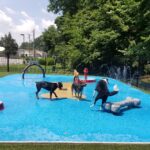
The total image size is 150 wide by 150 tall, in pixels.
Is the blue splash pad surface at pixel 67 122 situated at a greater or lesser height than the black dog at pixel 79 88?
lesser

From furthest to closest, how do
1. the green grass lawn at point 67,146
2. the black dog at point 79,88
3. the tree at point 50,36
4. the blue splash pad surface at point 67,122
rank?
the tree at point 50,36, the black dog at point 79,88, the blue splash pad surface at point 67,122, the green grass lawn at point 67,146

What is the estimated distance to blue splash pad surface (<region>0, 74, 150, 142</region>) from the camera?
11.2 meters

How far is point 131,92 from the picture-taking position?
22734mm

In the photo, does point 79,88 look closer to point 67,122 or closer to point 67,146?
point 67,122

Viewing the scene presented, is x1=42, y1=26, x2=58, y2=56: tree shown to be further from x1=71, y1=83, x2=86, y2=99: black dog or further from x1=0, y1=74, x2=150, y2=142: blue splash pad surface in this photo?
x1=0, y1=74, x2=150, y2=142: blue splash pad surface

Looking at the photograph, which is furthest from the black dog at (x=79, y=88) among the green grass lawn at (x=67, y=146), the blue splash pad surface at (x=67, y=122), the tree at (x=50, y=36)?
the tree at (x=50, y=36)

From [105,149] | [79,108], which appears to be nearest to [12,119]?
[79,108]

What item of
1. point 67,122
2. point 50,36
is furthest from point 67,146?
point 50,36

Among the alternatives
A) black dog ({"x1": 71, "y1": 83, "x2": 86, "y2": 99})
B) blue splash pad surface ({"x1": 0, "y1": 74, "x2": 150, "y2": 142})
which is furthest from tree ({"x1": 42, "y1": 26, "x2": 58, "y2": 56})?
blue splash pad surface ({"x1": 0, "y1": 74, "x2": 150, "y2": 142})

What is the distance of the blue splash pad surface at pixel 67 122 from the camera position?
1125 centimetres

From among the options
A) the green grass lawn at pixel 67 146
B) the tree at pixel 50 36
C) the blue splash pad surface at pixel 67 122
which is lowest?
the blue splash pad surface at pixel 67 122

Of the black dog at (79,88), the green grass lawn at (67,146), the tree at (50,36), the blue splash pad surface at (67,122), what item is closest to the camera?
the green grass lawn at (67,146)

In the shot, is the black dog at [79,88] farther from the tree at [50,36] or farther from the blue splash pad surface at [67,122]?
the tree at [50,36]

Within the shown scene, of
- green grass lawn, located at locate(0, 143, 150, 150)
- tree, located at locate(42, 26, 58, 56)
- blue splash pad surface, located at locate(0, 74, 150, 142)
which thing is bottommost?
blue splash pad surface, located at locate(0, 74, 150, 142)
